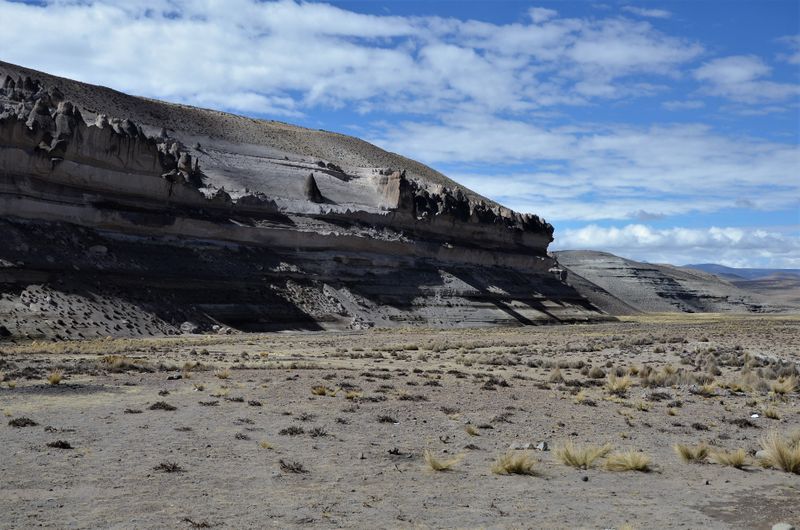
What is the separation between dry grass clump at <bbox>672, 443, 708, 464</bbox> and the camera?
38.9ft

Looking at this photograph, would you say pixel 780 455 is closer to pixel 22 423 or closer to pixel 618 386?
pixel 618 386

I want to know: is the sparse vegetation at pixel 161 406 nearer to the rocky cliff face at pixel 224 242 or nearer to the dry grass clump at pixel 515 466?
the dry grass clump at pixel 515 466

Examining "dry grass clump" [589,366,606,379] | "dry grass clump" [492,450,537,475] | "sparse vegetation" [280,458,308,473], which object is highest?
"dry grass clump" [589,366,606,379]

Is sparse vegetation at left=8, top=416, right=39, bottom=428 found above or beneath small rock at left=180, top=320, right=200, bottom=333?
above

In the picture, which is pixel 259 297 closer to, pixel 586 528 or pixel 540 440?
pixel 540 440

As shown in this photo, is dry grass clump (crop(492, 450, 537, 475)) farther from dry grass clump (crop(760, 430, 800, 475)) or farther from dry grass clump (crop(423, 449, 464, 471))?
dry grass clump (crop(760, 430, 800, 475))

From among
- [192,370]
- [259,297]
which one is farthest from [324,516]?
[259,297]

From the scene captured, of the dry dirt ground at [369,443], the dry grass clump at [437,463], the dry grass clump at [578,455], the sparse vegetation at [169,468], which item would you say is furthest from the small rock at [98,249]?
the dry grass clump at [578,455]

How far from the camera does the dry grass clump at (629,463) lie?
36.4 feet

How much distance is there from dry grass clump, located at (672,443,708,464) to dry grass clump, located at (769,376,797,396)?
29.5 feet

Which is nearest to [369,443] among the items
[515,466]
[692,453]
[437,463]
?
[437,463]

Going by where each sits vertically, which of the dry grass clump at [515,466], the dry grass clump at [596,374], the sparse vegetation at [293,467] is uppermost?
the dry grass clump at [596,374]

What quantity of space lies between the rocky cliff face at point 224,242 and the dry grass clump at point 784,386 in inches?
1062

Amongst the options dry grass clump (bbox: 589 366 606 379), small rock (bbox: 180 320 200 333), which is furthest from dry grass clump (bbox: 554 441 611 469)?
small rock (bbox: 180 320 200 333)
